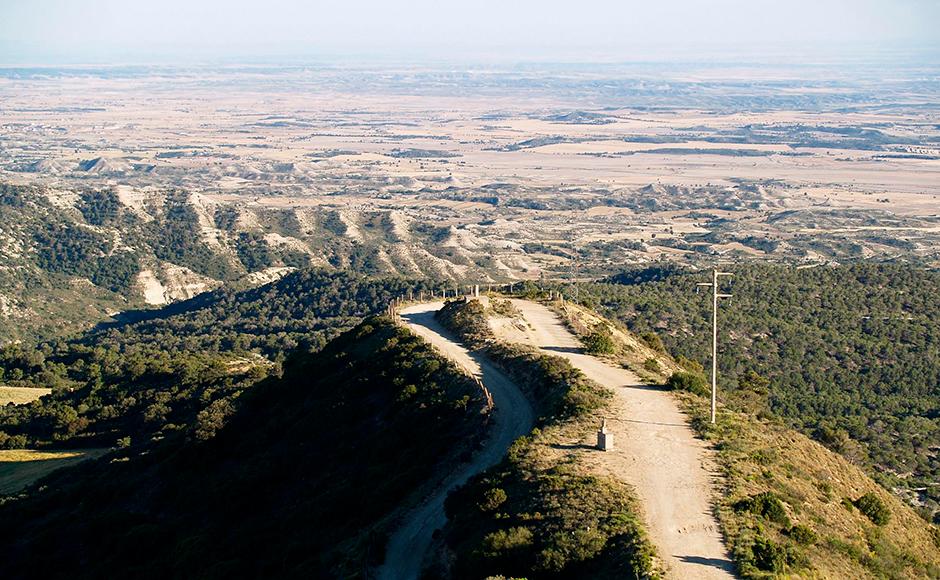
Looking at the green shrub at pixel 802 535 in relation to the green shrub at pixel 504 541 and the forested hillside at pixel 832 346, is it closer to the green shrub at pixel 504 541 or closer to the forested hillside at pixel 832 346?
the green shrub at pixel 504 541

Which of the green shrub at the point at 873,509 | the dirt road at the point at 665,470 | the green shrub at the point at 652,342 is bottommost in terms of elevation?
the green shrub at the point at 652,342

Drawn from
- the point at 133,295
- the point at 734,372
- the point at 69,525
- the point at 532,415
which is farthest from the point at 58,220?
the point at 532,415

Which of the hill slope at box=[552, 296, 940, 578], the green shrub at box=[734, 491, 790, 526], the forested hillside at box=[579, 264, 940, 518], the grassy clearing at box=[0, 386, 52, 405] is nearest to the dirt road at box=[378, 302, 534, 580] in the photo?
the hill slope at box=[552, 296, 940, 578]

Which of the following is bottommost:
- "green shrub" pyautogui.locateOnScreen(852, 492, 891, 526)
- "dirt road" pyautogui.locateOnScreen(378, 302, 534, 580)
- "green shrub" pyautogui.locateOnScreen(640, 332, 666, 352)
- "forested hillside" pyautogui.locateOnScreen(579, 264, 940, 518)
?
"forested hillside" pyautogui.locateOnScreen(579, 264, 940, 518)

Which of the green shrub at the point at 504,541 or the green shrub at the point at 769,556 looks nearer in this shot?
the green shrub at the point at 769,556

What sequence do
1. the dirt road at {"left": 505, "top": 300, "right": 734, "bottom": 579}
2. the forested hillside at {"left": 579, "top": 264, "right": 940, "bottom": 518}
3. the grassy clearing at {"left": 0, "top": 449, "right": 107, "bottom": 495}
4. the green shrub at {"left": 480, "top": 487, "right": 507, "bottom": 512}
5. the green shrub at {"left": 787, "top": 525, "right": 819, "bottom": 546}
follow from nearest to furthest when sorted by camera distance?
1. the dirt road at {"left": 505, "top": 300, "right": 734, "bottom": 579}
2. the green shrub at {"left": 787, "top": 525, "right": 819, "bottom": 546}
3. the green shrub at {"left": 480, "top": 487, "right": 507, "bottom": 512}
4. the grassy clearing at {"left": 0, "top": 449, "right": 107, "bottom": 495}
5. the forested hillside at {"left": 579, "top": 264, "right": 940, "bottom": 518}

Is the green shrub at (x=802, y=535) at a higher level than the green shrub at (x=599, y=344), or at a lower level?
higher

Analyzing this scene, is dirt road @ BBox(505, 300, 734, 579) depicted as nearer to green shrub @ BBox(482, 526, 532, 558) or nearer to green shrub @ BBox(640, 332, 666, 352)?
green shrub @ BBox(482, 526, 532, 558)

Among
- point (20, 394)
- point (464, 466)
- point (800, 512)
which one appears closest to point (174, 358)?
point (20, 394)

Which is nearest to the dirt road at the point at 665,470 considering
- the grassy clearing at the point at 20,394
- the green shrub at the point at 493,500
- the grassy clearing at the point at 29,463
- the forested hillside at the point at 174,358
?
the green shrub at the point at 493,500
